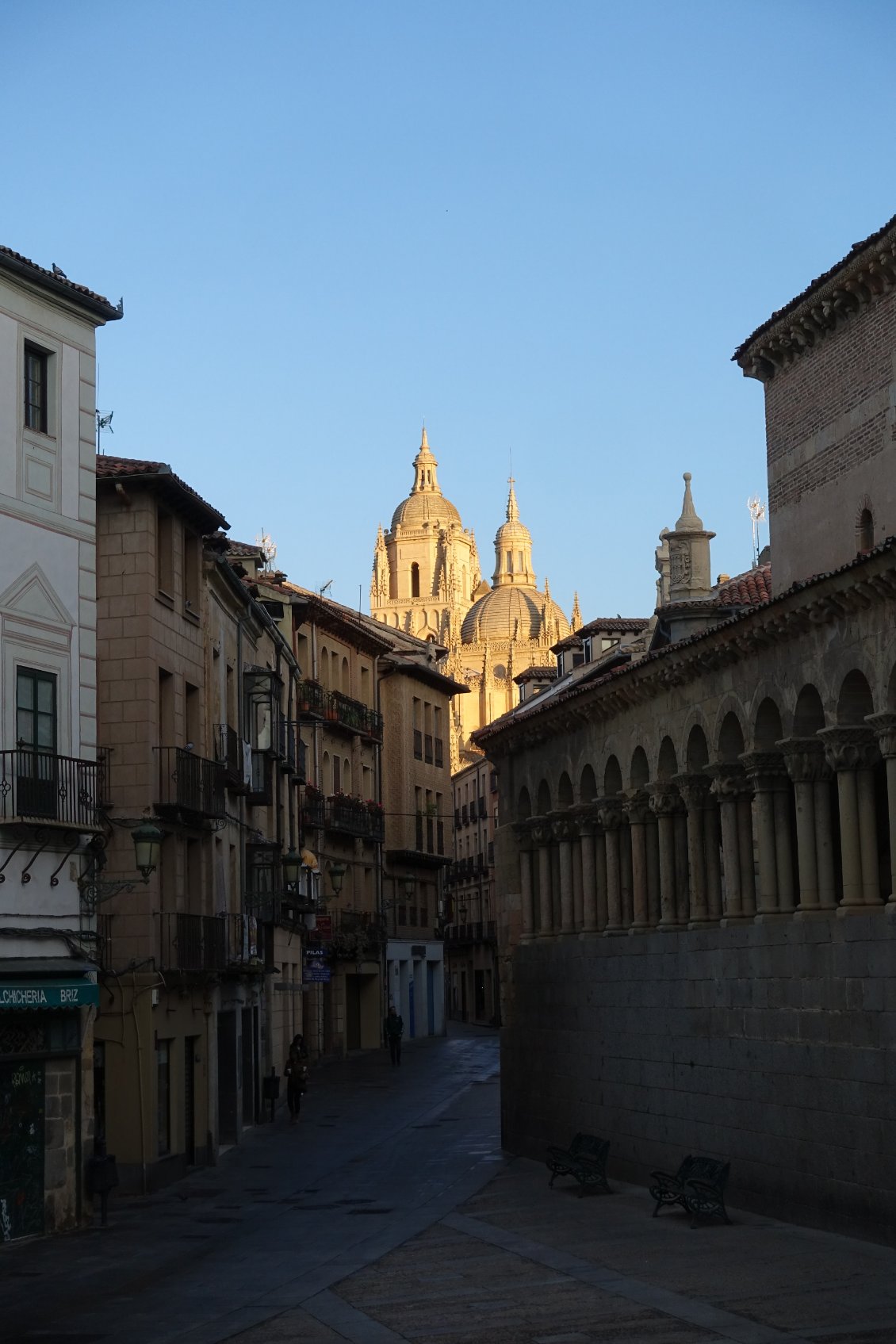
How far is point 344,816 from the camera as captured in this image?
6525 centimetres

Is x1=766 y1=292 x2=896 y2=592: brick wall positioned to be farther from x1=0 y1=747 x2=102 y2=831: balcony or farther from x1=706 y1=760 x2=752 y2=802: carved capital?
x1=0 y1=747 x2=102 y2=831: balcony

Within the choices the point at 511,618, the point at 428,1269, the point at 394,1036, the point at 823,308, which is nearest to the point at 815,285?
the point at 823,308

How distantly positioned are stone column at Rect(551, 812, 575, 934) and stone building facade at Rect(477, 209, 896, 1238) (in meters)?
0.04

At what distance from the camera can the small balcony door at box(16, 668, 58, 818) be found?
24766 mm

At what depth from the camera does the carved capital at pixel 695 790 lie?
26.9 m

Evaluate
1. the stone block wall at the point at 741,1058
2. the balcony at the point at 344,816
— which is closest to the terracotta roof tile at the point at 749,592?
the stone block wall at the point at 741,1058

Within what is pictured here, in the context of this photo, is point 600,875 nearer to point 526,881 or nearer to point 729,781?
point 526,881

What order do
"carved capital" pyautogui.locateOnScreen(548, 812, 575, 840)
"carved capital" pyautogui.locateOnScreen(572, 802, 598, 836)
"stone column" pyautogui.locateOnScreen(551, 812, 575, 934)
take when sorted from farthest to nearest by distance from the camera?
"stone column" pyautogui.locateOnScreen(551, 812, 575, 934), "carved capital" pyautogui.locateOnScreen(548, 812, 575, 840), "carved capital" pyautogui.locateOnScreen(572, 802, 598, 836)

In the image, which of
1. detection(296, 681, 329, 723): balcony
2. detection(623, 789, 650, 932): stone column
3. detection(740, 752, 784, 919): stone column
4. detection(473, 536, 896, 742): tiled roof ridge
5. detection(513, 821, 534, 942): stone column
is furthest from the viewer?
detection(296, 681, 329, 723): balcony

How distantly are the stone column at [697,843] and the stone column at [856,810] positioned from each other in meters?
4.51

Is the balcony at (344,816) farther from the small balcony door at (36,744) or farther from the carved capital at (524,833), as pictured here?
the small balcony door at (36,744)

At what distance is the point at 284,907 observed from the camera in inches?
1921

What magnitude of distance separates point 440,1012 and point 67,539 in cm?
5615

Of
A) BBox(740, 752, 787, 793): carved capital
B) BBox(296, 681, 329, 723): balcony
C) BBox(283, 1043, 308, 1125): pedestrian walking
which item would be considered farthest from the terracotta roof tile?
BBox(296, 681, 329, 723): balcony
